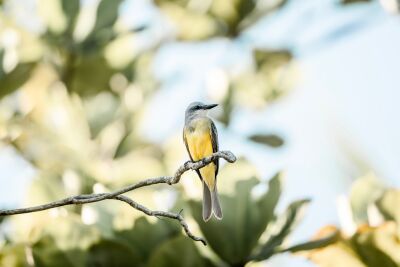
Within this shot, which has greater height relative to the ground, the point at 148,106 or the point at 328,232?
the point at 148,106

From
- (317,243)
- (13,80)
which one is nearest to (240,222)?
(317,243)

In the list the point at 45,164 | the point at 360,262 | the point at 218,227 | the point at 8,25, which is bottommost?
the point at 360,262

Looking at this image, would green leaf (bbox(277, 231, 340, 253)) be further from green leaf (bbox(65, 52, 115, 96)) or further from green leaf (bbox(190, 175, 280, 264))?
green leaf (bbox(65, 52, 115, 96))

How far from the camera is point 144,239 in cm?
202

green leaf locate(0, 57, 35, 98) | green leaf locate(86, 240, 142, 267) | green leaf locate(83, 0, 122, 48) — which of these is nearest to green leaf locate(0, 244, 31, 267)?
green leaf locate(86, 240, 142, 267)

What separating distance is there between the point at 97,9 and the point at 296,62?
Result: 1166 mm

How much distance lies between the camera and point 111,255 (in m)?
1.90

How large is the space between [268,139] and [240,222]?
3.81 ft

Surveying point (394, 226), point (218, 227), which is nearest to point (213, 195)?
point (218, 227)

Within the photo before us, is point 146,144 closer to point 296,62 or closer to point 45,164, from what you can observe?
point 45,164

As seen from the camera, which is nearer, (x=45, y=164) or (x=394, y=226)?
(x=394, y=226)

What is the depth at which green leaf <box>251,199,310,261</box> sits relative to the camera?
203cm

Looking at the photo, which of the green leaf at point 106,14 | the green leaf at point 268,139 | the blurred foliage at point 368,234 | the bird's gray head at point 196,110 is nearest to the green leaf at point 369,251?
the blurred foliage at point 368,234

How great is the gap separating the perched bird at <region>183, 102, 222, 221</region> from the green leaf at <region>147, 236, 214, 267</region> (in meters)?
0.27
